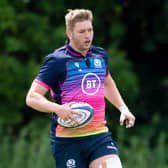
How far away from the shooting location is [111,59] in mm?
13062

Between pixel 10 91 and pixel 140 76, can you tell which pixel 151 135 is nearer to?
pixel 140 76

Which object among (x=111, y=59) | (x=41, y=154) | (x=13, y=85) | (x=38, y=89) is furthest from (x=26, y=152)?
(x=38, y=89)

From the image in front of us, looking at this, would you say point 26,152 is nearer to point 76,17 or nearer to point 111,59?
point 111,59

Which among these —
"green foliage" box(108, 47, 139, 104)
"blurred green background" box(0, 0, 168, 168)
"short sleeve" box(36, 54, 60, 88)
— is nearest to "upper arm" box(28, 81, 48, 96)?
"short sleeve" box(36, 54, 60, 88)

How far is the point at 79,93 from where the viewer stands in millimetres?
6727

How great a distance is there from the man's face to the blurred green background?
4.62 m

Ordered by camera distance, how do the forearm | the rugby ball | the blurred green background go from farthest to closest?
1. the blurred green background
2. the forearm
3. the rugby ball

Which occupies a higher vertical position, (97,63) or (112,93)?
(97,63)

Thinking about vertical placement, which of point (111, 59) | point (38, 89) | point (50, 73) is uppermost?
point (50, 73)

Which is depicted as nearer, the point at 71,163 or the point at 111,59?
the point at 71,163

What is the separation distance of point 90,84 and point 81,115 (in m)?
0.30

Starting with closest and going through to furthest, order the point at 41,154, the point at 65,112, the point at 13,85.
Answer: the point at 65,112, the point at 41,154, the point at 13,85

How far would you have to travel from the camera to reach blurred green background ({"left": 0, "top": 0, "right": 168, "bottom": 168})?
12719 millimetres

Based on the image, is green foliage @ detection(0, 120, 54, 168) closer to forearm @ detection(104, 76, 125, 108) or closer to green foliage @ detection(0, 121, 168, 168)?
green foliage @ detection(0, 121, 168, 168)
